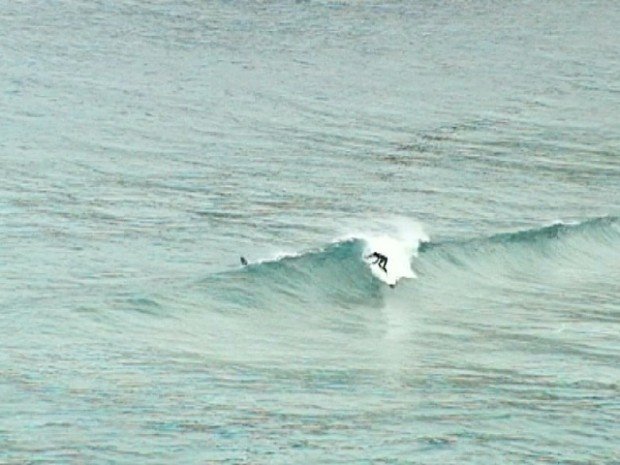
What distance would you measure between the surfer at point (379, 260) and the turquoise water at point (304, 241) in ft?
0.82

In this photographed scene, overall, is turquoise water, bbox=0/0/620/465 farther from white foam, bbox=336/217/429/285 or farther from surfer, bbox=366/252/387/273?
surfer, bbox=366/252/387/273

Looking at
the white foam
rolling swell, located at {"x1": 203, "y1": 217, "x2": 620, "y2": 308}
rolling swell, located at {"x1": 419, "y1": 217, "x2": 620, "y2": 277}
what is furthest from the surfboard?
rolling swell, located at {"x1": 419, "y1": 217, "x2": 620, "y2": 277}

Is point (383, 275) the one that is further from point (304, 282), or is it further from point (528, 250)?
point (528, 250)

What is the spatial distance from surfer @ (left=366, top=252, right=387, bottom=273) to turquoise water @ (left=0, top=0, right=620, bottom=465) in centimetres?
25

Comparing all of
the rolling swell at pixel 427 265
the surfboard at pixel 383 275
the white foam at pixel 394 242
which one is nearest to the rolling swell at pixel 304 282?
the rolling swell at pixel 427 265

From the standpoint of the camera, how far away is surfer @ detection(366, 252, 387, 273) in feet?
103

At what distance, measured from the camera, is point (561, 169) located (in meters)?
38.5

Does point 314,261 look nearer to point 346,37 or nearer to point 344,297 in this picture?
point 344,297

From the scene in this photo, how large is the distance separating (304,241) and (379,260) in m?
1.45

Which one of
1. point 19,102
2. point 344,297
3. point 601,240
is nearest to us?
point 344,297

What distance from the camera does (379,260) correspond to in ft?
104

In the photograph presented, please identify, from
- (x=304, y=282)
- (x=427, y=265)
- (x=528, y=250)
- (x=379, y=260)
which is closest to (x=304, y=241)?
(x=379, y=260)

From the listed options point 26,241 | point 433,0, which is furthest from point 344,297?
point 433,0

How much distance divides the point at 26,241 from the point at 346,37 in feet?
74.0
